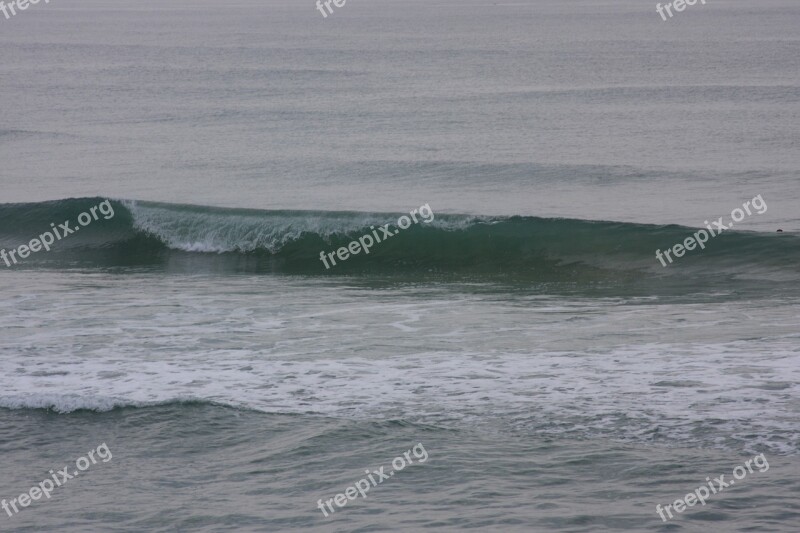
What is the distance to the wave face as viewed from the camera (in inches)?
725

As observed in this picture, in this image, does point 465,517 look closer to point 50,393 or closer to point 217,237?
point 50,393

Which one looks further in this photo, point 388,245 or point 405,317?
point 388,245

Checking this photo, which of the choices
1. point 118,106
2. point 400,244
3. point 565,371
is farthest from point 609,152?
point 118,106

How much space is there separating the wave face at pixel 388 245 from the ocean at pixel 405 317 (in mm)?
73

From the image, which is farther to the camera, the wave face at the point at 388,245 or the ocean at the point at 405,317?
the wave face at the point at 388,245

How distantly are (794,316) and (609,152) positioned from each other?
17138 millimetres

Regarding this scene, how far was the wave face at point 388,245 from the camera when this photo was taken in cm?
1842

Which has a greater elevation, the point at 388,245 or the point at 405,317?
the point at 388,245

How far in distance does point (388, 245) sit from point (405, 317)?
659 cm

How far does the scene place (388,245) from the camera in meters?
21.0

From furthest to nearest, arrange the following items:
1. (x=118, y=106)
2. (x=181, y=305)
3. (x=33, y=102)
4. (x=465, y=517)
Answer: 1. (x=33, y=102)
2. (x=118, y=106)
3. (x=181, y=305)
4. (x=465, y=517)

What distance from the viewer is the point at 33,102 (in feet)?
163

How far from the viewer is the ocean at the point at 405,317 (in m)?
8.12

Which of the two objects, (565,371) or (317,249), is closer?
(565,371)
